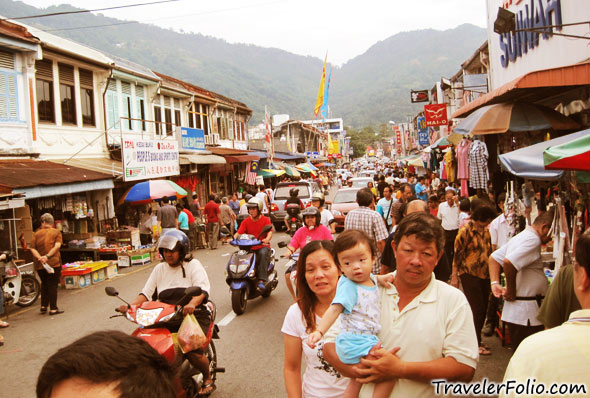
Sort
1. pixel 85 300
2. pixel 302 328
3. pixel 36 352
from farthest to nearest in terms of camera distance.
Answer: pixel 85 300 → pixel 36 352 → pixel 302 328

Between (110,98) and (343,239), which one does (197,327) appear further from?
(110,98)

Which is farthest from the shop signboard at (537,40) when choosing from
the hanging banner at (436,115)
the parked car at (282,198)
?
the parked car at (282,198)

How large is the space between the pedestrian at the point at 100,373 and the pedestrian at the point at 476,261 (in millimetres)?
5171

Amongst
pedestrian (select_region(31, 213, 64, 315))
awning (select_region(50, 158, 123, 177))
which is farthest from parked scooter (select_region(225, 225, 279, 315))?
awning (select_region(50, 158, 123, 177))

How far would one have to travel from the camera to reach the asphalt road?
18.9ft

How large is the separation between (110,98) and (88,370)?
1884 centimetres

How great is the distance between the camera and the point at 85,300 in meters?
10.7

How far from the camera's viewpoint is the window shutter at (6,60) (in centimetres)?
1299

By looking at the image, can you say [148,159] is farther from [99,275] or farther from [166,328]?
[166,328]

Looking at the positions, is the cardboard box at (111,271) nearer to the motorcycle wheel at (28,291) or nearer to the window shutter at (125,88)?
the motorcycle wheel at (28,291)

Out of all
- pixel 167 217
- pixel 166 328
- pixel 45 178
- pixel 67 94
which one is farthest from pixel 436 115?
pixel 166 328

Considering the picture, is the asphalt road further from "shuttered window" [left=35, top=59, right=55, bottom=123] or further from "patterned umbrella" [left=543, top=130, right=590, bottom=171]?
"shuttered window" [left=35, top=59, right=55, bottom=123]

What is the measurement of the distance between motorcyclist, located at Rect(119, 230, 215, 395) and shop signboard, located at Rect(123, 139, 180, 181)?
11414 millimetres

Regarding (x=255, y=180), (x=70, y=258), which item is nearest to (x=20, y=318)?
(x=70, y=258)
